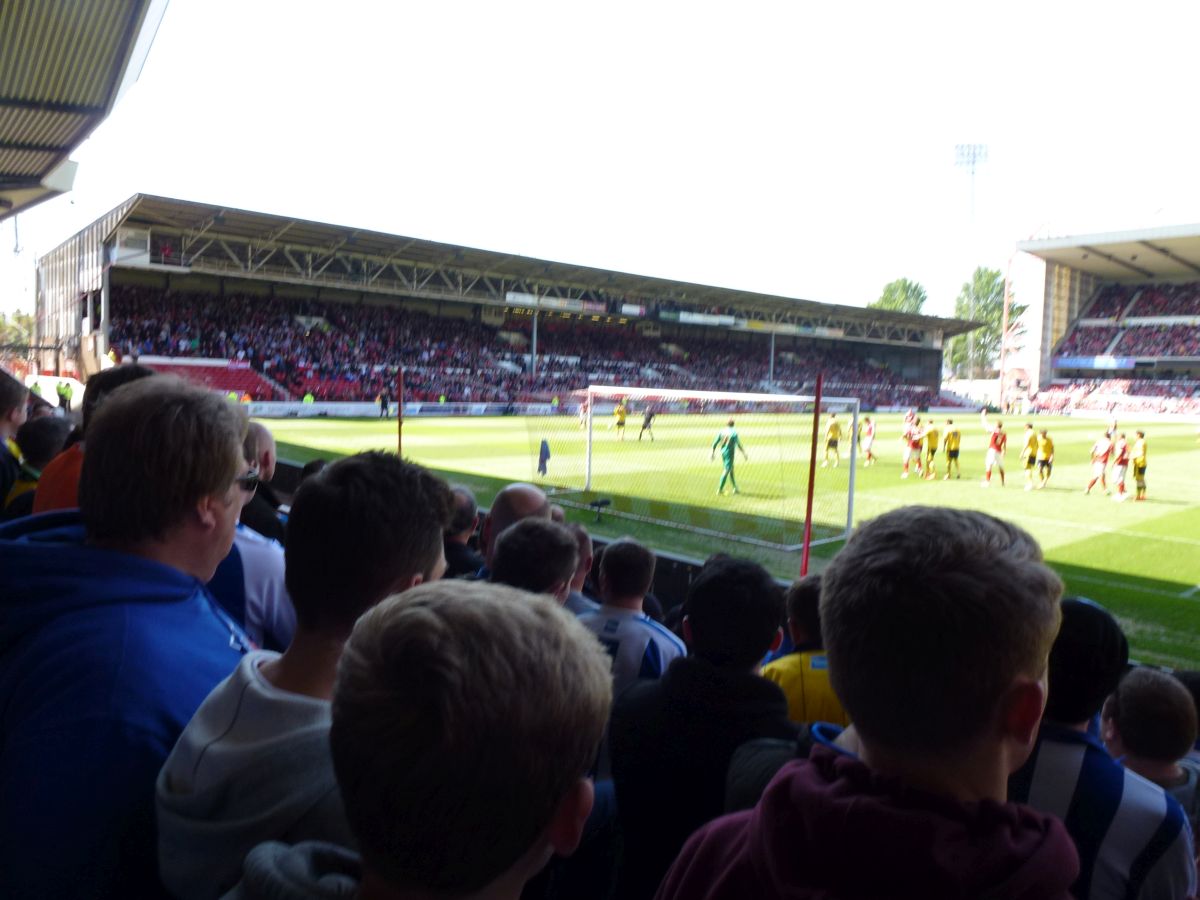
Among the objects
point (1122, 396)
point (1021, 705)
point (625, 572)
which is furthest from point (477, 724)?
point (1122, 396)

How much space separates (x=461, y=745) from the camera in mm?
1005

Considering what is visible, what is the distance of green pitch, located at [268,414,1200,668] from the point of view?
10094mm

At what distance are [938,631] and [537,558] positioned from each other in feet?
7.77

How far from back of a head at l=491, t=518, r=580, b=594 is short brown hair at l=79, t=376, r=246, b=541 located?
1.69 meters

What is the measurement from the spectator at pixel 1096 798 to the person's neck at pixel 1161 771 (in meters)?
1.23

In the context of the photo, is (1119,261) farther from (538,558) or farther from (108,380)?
(108,380)

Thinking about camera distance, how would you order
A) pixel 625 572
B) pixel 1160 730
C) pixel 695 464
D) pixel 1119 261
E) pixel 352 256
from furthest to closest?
pixel 1119 261, pixel 352 256, pixel 695 464, pixel 625 572, pixel 1160 730

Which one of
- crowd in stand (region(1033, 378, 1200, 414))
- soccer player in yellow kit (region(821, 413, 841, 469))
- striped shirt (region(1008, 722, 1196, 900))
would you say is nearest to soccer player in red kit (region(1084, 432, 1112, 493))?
soccer player in yellow kit (region(821, 413, 841, 469))

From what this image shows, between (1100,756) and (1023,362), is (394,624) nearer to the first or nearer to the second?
(1100,756)

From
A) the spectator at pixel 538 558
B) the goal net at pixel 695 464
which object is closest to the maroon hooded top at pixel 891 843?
the spectator at pixel 538 558

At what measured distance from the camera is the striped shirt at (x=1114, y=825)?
177 cm

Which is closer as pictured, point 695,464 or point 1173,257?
point 695,464

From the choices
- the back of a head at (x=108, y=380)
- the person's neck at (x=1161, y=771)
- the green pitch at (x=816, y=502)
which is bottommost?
the green pitch at (x=816, y=502)

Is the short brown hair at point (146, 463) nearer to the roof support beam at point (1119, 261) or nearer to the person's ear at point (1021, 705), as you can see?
the person's ear at point (1021, 705)
